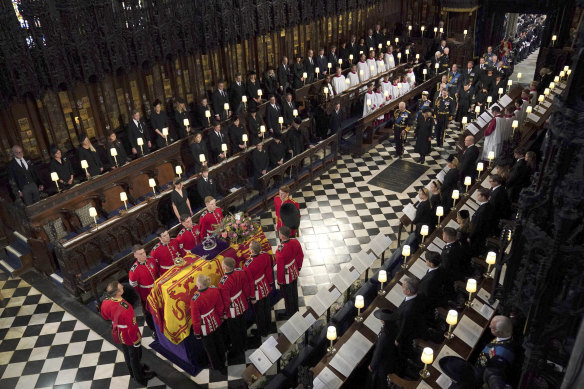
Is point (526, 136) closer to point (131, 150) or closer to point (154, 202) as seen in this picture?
point (154, 202)

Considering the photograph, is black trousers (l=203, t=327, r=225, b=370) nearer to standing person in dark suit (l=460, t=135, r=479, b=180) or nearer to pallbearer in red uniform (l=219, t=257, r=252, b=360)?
pallbearer in red uniform (l=219, t=257, r=252, b=360)

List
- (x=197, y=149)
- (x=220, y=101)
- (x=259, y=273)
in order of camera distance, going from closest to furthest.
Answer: (x=259, y=273)
(x=197, y=149)
(x=220, y=101)

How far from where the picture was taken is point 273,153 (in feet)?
43.3

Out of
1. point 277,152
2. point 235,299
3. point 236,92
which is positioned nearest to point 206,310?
point 235,299

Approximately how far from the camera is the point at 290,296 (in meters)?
8.95

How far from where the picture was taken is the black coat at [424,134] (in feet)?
48.1

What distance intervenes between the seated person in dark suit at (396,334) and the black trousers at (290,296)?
2.36 m

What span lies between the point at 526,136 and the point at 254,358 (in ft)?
34.8

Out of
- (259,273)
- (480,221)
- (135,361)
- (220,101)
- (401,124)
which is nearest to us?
(135,361)

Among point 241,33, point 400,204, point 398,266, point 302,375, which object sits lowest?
point 400,204

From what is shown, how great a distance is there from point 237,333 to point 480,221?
4.95 meters

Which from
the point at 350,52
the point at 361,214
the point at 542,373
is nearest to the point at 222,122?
the point at 361,214

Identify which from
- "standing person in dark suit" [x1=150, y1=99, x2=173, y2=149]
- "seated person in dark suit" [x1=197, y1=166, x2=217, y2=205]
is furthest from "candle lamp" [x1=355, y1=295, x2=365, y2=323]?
"standing person in dark suit" [x1=150, y1=99, x2=173, y2=149]

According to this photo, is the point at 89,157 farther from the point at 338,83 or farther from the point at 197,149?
the point at 338,83
